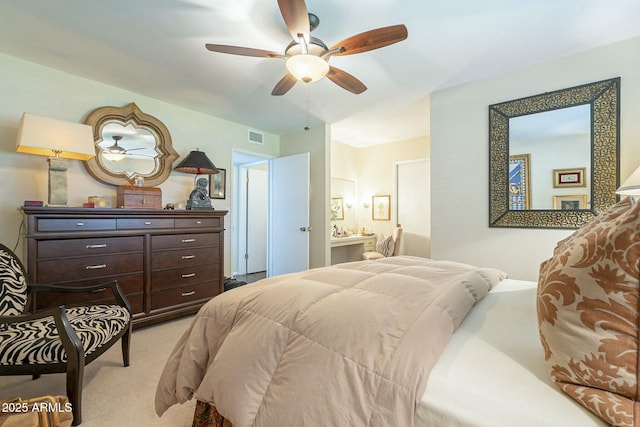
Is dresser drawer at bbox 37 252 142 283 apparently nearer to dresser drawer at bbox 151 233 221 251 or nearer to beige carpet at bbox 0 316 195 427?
dresser drawer at bbox 151 233 221 251

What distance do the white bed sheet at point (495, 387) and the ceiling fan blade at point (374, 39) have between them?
1636 millimetres

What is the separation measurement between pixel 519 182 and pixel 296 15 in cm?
240

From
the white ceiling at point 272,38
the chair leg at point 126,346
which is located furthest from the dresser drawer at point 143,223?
the white ceiling at point 272,38

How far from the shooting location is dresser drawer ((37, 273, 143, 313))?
217cm

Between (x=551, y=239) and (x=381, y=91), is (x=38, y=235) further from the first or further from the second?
(x=551, y=239)

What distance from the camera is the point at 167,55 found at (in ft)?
7.91

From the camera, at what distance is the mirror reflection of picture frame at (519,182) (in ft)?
8.60

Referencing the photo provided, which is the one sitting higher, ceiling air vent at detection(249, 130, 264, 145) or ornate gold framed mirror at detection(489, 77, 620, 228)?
ceiling air vent at detection(249, 130, 264, 145)

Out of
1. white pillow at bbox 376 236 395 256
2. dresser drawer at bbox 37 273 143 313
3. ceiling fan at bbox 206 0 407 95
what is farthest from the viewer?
white pillow at bbox 376 236 395 256

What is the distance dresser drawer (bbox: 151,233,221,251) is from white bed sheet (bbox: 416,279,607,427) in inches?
108

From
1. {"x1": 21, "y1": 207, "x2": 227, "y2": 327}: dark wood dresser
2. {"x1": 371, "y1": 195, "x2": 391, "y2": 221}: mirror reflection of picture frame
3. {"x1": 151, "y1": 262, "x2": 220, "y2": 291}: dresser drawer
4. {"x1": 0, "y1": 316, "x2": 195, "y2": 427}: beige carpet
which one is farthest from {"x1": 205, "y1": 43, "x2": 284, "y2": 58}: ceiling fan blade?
{"x1": 371, "y1": 195, "x2": 391, "y2": 221}: mirror reflection of picture frame

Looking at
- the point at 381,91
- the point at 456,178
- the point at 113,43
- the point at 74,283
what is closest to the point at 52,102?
the point at 113,43

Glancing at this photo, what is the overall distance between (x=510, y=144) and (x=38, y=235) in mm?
4063

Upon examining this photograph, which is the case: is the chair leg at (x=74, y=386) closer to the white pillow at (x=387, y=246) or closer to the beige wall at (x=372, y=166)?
the white pillow at (x=387, y=246)
